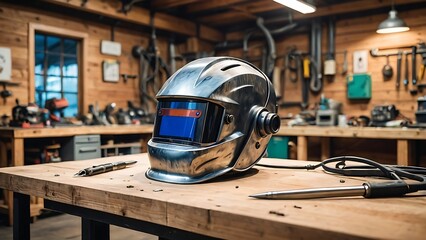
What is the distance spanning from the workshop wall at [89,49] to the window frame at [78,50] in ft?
0.11

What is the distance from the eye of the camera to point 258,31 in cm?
580

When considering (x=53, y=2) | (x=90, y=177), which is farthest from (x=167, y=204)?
(x=53, y=2)

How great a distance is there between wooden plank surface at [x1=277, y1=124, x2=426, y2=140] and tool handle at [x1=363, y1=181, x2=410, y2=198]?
2587 millimetres

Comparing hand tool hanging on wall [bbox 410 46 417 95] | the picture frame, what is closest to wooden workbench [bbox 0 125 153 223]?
the picture frame

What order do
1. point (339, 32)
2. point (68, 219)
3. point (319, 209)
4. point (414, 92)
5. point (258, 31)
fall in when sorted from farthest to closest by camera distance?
point (258, 31) < point (339, 32) < point (414, 92) < point (68, 219) < point (319, 209)

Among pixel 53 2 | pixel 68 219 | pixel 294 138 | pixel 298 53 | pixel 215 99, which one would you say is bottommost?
pixel 68 219

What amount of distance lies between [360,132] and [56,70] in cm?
360

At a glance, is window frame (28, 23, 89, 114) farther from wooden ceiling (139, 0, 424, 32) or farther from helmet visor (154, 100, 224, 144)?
helmet visor (154, 100, 224, 144)

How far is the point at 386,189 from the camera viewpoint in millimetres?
991

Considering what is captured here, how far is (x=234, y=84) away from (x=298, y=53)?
426 cm

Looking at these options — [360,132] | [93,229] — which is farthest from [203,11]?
[93,229]

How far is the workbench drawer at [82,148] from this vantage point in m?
3.80

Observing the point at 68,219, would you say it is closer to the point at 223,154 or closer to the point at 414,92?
the point at 223,154

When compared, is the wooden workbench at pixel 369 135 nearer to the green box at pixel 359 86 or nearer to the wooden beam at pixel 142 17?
the green box at pixel 359 86
